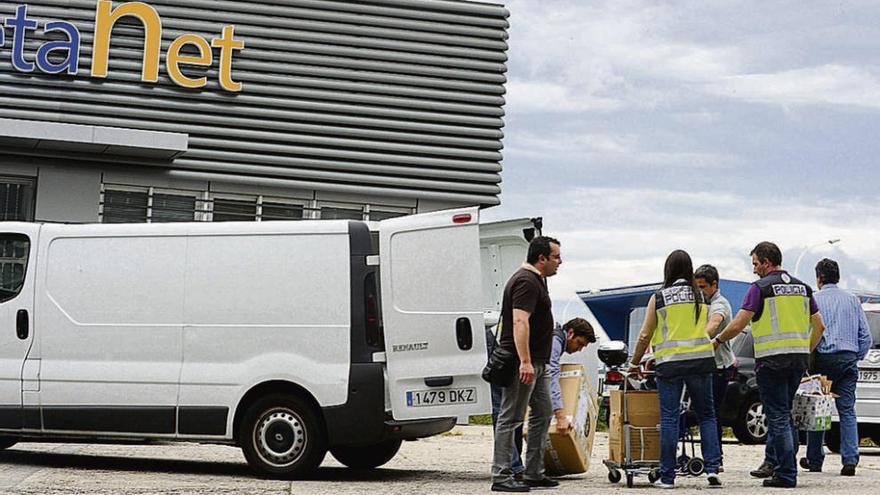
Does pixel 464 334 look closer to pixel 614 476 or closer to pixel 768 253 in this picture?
pixel 614 476

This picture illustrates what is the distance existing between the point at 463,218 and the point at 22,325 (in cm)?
383

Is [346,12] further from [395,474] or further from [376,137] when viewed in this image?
[395,474]

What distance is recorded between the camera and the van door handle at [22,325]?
1112cm

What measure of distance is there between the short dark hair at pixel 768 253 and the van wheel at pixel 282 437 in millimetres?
3766

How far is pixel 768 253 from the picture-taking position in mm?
10531

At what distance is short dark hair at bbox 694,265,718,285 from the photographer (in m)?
10.9

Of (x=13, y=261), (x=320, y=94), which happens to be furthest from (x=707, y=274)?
(x=320, y=94)

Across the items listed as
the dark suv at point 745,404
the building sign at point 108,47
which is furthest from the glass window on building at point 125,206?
the dark suv at point 745,404

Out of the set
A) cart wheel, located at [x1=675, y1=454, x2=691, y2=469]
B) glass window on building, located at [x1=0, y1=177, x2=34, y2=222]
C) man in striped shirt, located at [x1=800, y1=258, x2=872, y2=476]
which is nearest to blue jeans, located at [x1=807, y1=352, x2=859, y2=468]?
man in striped shirt, located at [x1=800, y1=258, x2=872, y2=476]

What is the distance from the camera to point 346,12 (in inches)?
877

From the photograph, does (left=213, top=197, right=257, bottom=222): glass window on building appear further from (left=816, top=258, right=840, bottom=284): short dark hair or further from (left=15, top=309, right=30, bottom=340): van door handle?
(left=816, top=258, right=840, bottom=284): short dark hair

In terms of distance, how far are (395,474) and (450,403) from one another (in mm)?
1211

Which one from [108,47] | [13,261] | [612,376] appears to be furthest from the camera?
[108,47]

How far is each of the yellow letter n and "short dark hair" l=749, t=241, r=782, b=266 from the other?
12928mm
